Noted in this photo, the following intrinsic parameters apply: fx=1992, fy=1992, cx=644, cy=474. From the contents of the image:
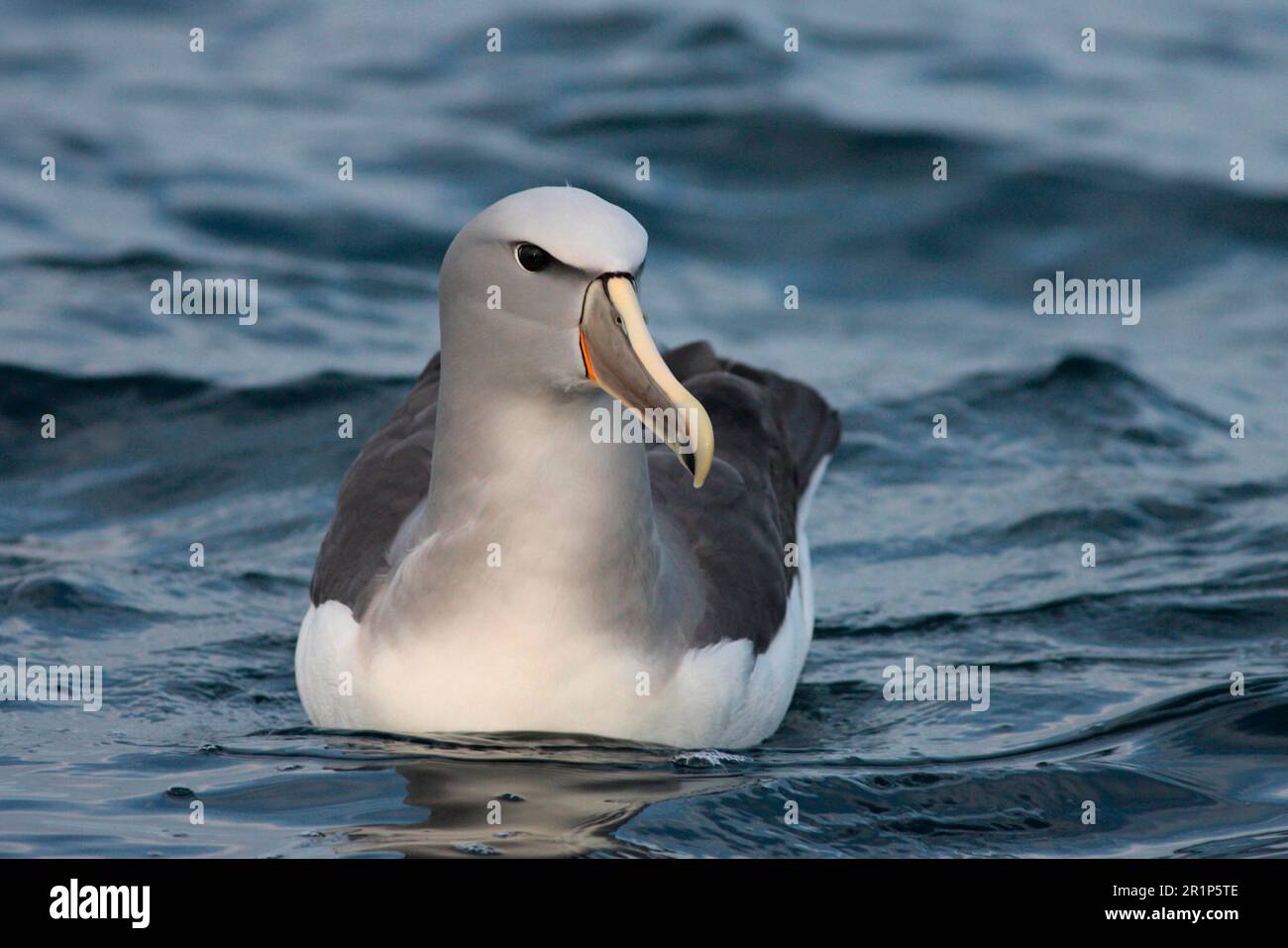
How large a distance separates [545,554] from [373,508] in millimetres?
1123

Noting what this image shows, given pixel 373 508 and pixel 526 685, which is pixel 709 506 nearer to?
pixel 373 508

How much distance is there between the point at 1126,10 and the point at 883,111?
399cm

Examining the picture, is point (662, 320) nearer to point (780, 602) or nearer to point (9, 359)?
point (9, 359)

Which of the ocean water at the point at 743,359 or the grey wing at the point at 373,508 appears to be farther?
the grey wing at the point at 373,508

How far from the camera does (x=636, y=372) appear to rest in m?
5.17

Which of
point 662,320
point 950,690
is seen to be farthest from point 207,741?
point 662,320

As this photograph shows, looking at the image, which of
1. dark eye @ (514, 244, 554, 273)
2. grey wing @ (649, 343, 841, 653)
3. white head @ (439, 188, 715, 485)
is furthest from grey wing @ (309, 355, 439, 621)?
dark eye @ (514, 244, 554, 273)

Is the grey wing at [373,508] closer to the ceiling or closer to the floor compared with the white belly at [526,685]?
closer to the ceiling

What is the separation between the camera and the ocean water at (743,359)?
5.77 meters

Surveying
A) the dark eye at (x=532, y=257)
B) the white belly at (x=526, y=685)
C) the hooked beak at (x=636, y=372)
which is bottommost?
the white belly at (x=526, y=685)

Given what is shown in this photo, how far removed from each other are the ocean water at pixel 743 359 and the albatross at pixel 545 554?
159 millimetres

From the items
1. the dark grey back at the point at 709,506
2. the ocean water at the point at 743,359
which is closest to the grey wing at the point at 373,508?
the dark grey back at the point at 709,506

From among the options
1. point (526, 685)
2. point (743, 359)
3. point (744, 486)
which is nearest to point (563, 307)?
point (526, 685)

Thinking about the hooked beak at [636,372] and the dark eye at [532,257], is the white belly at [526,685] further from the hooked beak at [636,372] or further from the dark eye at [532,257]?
the dark eye at [532,257]
